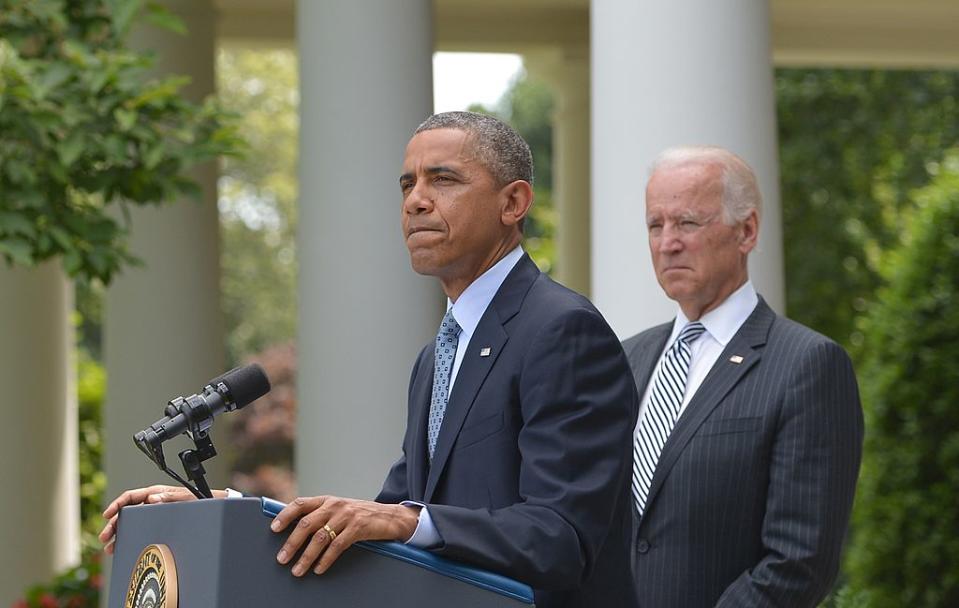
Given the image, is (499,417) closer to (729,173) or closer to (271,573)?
(271,573)

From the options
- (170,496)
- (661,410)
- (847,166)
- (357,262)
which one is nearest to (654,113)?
(357,262)

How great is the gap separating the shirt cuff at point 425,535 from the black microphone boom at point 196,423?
1.66ft

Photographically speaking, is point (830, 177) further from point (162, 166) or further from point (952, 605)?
point (162, 166)

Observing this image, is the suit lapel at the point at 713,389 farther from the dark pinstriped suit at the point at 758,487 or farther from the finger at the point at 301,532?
the finger at the point at 301,532

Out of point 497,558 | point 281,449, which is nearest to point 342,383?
point 497,558

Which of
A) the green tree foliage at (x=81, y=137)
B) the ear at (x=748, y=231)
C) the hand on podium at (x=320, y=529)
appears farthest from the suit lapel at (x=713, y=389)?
the green tree foliage at (x=81, y=137)

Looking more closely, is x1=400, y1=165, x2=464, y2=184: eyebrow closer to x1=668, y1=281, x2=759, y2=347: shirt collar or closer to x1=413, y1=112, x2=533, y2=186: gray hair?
x1=413, y1=112, x2=533, y2=186: gray hair

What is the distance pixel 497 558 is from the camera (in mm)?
3182

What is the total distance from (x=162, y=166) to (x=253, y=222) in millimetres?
41953

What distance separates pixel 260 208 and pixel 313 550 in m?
47.3

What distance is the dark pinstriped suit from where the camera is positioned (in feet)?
15.1


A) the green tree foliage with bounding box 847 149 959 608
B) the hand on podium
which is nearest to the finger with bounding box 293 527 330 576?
the hand on podium

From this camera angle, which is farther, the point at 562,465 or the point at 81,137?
the point at 81,137

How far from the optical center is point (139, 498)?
362cm
